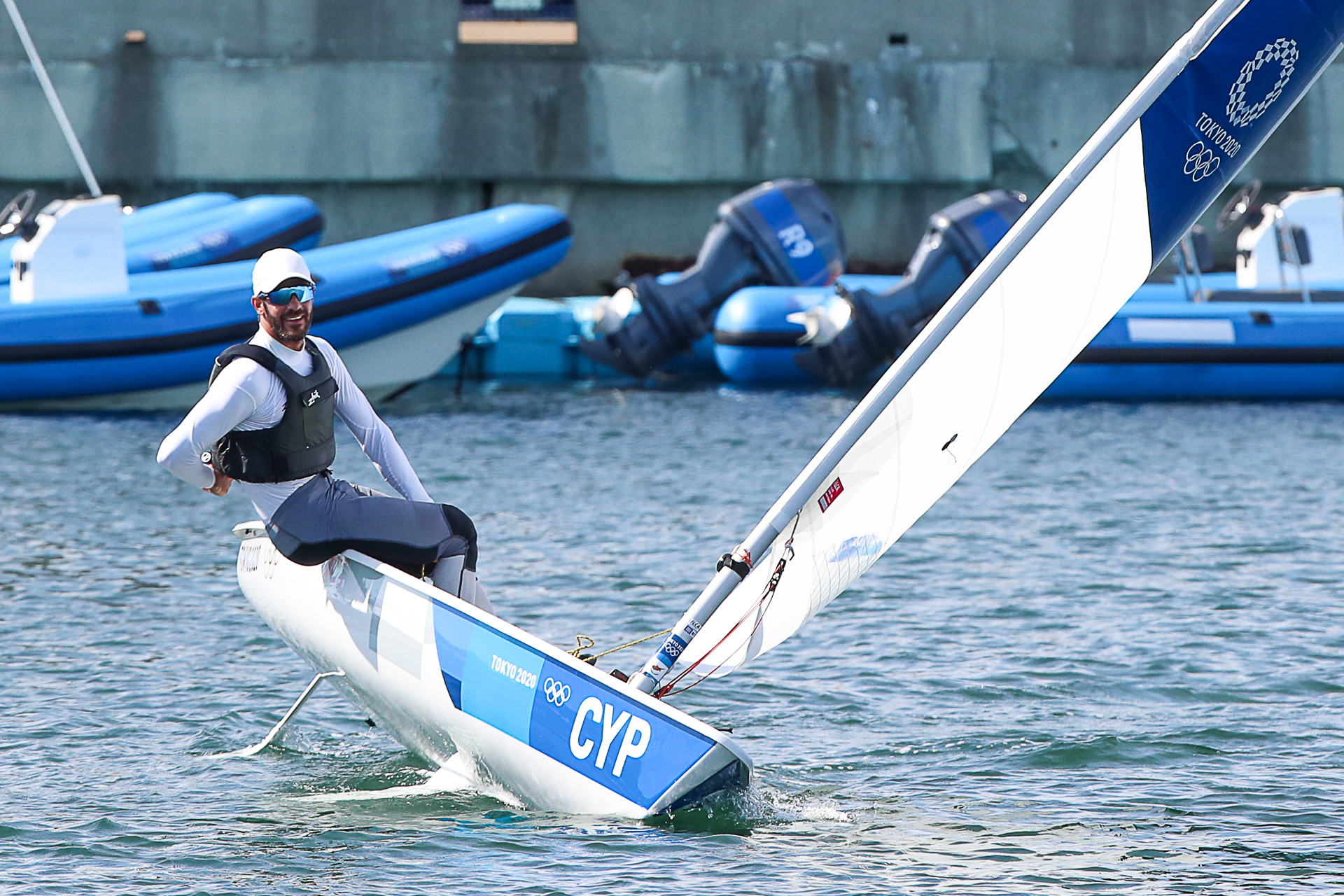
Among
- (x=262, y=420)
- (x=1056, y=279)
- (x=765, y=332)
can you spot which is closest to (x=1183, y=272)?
(x=765, y=332)

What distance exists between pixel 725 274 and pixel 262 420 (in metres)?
11.4

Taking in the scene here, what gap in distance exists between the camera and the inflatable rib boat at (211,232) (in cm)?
1534

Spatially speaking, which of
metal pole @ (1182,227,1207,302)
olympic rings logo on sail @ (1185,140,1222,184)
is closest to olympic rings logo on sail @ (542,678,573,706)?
olympic rings logo on sail @ (1185,140,1222,184)

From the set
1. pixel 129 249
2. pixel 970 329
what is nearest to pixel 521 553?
pixel 970 329

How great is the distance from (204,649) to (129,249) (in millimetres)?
8953

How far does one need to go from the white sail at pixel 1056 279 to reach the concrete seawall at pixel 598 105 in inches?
552

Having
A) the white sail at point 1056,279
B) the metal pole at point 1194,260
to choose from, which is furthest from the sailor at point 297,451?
the metal pole at point 1194,260

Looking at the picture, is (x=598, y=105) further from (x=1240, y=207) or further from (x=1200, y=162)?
(x=1200, y=162)

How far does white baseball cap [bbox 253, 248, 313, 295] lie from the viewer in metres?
5.12

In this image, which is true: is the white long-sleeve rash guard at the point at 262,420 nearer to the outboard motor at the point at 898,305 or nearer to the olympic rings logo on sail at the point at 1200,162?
the olympic rings logo on sail at the point at 1200,162

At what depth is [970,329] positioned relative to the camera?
472cm

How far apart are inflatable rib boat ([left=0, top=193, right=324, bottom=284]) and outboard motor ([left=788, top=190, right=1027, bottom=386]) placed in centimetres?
473

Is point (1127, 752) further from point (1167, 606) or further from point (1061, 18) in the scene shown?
point (1061, 18)

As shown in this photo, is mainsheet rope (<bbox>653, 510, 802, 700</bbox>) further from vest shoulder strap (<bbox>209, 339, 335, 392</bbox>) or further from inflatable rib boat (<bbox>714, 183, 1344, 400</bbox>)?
inflatable rib boat (<bbox>714, 183, 1344, 400</bbox>)
